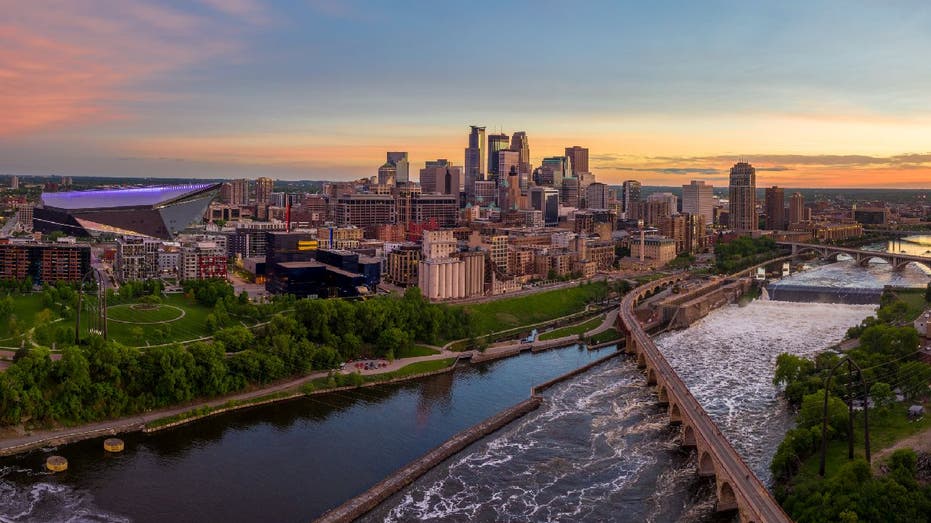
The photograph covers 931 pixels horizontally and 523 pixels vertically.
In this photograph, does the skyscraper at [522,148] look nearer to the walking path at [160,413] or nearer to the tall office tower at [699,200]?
the tall office tower at [699,200]

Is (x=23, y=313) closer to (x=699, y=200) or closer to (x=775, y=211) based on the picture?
(x=775, y=211)

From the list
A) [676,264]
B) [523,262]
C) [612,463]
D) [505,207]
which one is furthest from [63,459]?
[505,207]

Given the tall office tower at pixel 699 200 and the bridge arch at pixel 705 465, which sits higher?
the tall office tower at pixel 699 200

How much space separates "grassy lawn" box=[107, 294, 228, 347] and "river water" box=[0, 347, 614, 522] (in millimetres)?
7020

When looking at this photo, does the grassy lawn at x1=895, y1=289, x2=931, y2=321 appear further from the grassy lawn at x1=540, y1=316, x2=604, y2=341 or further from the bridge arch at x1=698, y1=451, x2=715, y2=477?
the bridge arch at x1=698, y1=451, x2=715, y2=477

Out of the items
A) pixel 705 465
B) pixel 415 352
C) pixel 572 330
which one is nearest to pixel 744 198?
pixel 572 330

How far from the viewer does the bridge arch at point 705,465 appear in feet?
62.3

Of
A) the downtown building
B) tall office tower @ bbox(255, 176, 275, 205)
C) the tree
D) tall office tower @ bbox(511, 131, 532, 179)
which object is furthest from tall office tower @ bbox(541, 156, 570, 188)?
the tree

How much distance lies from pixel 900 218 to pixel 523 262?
87159 mm

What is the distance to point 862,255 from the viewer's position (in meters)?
69.2

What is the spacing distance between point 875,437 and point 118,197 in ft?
144

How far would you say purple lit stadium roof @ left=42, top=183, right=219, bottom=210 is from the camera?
4816 centimetres

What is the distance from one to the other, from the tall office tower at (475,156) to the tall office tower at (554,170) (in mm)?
9881

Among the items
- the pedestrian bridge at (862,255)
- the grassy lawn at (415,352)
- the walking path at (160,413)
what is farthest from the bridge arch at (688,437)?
the pedestrian bridge at (862,255)
